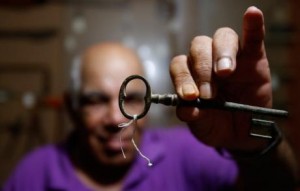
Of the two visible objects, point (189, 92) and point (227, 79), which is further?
point (227, 79)

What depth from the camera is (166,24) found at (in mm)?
1723

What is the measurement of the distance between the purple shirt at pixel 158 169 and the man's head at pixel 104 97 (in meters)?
0.07

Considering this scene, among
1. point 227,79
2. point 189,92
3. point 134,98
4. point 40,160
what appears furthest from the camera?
point 40,160

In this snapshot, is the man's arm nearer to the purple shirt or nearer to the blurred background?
the purple shirt

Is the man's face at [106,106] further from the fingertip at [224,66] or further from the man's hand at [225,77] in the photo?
the fingertip at [224,66]

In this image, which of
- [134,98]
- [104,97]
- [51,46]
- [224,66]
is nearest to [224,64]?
[224,66]

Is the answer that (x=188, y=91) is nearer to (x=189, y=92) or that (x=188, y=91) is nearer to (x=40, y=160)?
(x=189, y=92)

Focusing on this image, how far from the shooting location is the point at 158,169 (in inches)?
45.5

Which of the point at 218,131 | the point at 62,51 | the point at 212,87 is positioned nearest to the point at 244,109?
the point at 212,87

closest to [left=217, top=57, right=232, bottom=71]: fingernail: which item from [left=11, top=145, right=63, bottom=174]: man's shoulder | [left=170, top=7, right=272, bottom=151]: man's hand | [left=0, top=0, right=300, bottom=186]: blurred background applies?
[left=170, top=7, right=272, bottom=151]: man's hand

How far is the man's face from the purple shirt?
0.07m

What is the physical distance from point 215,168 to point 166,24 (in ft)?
2.70

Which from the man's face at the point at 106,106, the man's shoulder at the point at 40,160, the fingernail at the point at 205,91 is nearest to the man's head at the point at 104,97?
the man's face at the point at 106,106

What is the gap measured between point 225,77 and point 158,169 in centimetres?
71
